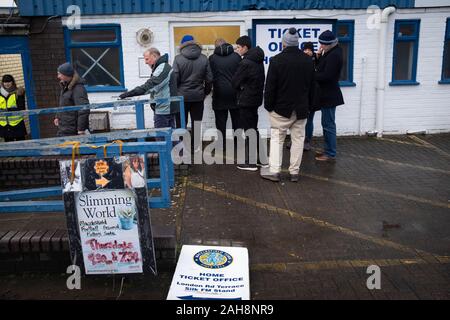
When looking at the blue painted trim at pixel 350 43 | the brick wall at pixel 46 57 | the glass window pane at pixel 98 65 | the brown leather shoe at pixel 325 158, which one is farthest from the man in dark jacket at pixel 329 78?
the brick wall at pixel 46 57

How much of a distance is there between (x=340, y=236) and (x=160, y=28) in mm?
5698

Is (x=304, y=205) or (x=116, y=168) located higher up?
(x=116, y=168)

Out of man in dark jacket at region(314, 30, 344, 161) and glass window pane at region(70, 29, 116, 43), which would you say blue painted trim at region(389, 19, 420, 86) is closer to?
man in dark jacket at region(314, 30, 344, 161)

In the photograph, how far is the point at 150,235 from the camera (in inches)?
159

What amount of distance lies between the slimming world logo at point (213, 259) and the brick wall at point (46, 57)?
5.87 meters

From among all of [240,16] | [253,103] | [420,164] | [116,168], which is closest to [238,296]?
[116,168]

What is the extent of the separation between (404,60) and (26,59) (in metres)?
7.51

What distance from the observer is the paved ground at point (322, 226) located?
4082 mm

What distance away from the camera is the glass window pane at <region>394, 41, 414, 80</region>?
376 inches

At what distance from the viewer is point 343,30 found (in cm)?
934

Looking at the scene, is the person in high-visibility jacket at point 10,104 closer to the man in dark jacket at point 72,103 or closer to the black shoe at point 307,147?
the man in dark jacket at point 72,103

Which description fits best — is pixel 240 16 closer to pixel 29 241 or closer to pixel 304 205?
pixel 304 205

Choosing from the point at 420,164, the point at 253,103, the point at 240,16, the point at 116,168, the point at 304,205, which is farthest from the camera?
the point at 240,16

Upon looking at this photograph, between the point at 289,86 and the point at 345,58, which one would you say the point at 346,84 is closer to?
the point at 345,58
